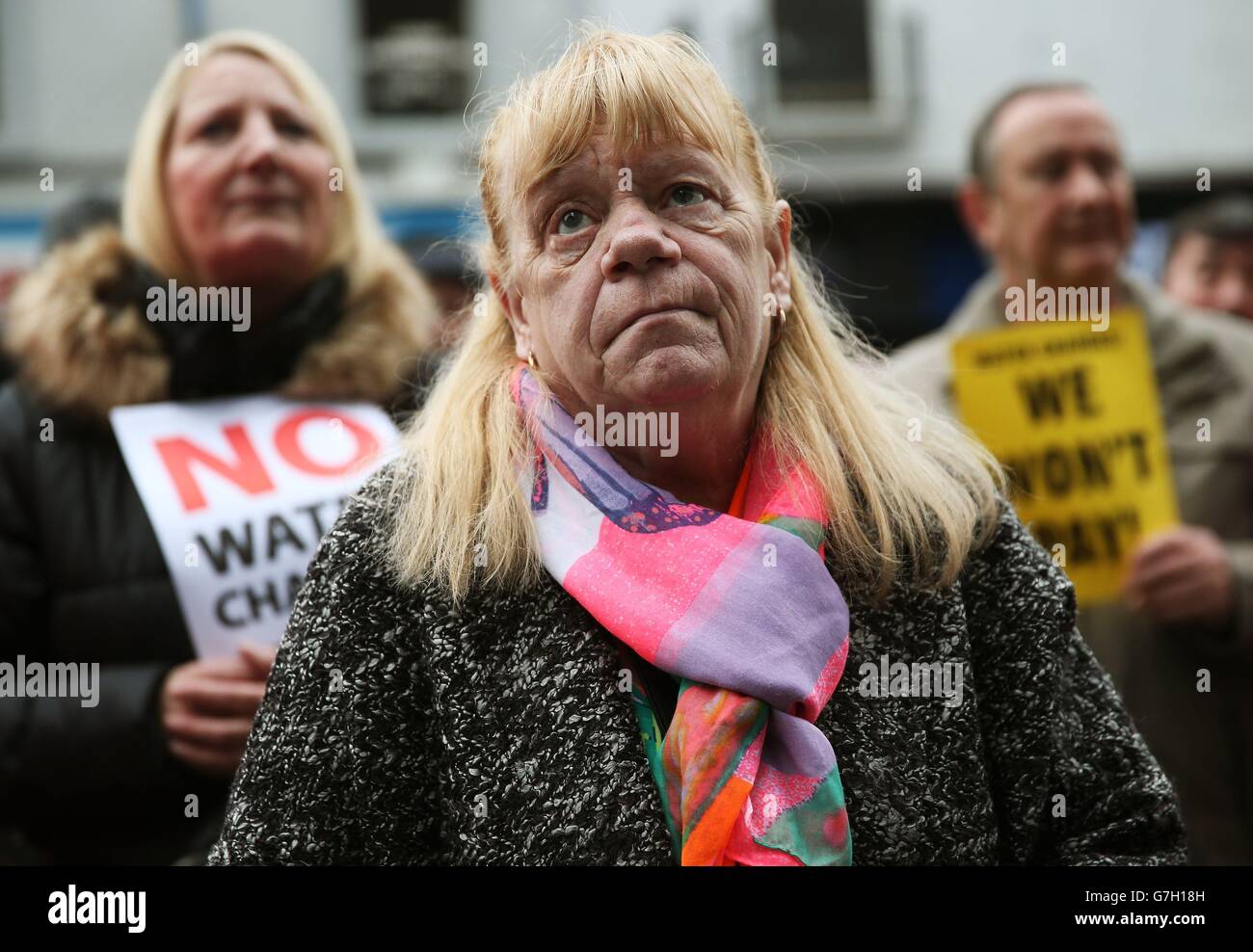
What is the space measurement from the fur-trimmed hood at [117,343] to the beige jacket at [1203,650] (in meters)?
1.12

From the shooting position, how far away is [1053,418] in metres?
2.76

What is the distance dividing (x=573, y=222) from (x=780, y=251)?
33cm

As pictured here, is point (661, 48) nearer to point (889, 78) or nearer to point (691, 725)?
point (691, 725)

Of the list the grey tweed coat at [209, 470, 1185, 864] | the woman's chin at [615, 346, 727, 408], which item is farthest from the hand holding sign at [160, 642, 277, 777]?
the woman's chin at [615, 346, 727, 408]

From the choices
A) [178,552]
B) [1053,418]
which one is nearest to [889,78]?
[1053,418]

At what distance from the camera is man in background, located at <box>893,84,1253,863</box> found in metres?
2.74

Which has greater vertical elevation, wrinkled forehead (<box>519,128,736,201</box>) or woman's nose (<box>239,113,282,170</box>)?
woman's nose (<box>239,113,282,170</box>)

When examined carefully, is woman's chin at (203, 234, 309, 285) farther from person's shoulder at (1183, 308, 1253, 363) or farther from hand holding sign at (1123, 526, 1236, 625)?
person's shoulder at (1183, 308, 1253, 363)

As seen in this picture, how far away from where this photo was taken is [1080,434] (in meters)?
2.76

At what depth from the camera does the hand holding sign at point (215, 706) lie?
2252 millimetres

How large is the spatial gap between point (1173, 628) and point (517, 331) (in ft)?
5.41

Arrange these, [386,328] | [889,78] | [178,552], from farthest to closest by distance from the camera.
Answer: [889,78] < [386,328] < [178,552]

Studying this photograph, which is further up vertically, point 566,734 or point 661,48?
point 661,48

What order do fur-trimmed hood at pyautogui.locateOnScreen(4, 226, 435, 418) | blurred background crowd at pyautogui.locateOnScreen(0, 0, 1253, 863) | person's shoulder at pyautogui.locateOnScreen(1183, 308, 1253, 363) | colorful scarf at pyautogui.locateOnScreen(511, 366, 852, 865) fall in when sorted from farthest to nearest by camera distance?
blurred background crowd at pyautogui.locateOnScreen(0, 0, 1253, 863) → person's shoulder at pyautogui.locateOnScreen(1183, 308, 1253, 363) → fur-trimmed hood at pyautogui.locateOnScreen(4, 226, 435, 418) → colorful scarf at pyautogui.locateOnScreen(511, 366, 852, 865)
